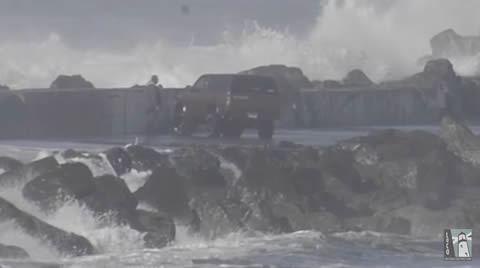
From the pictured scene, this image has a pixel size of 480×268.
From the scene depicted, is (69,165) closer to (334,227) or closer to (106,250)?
(106,250)

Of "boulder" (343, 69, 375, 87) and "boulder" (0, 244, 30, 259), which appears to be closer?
"boulder" (0, 244, 30, 259)

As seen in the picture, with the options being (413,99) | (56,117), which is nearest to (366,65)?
(413,99)

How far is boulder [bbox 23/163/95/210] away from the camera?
18328mm

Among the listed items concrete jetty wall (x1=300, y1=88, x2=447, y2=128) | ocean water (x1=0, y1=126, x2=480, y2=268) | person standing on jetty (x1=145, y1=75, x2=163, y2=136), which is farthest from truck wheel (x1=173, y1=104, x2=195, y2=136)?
ocean water (x1=0, y1=126, x2=480, y2=268)

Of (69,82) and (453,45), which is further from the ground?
(453,45)

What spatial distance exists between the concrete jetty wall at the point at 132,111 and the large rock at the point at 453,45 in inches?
1254

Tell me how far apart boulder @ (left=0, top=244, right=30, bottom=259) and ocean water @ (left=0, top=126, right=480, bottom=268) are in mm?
145

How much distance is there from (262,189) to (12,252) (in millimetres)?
4719

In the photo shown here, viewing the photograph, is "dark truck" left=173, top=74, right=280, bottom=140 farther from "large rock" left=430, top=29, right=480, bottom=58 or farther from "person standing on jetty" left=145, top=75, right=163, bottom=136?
"large rock" left=430, top=29, right=480, bottom=58

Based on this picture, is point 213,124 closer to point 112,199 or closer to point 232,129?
point 232,129

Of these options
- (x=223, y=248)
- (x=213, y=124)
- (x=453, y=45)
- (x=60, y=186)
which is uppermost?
(x=453, y=45)

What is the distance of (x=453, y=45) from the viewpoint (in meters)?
71.1

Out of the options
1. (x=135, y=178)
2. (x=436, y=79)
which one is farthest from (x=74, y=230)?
(x=436, y=79)

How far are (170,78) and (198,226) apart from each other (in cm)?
4247
